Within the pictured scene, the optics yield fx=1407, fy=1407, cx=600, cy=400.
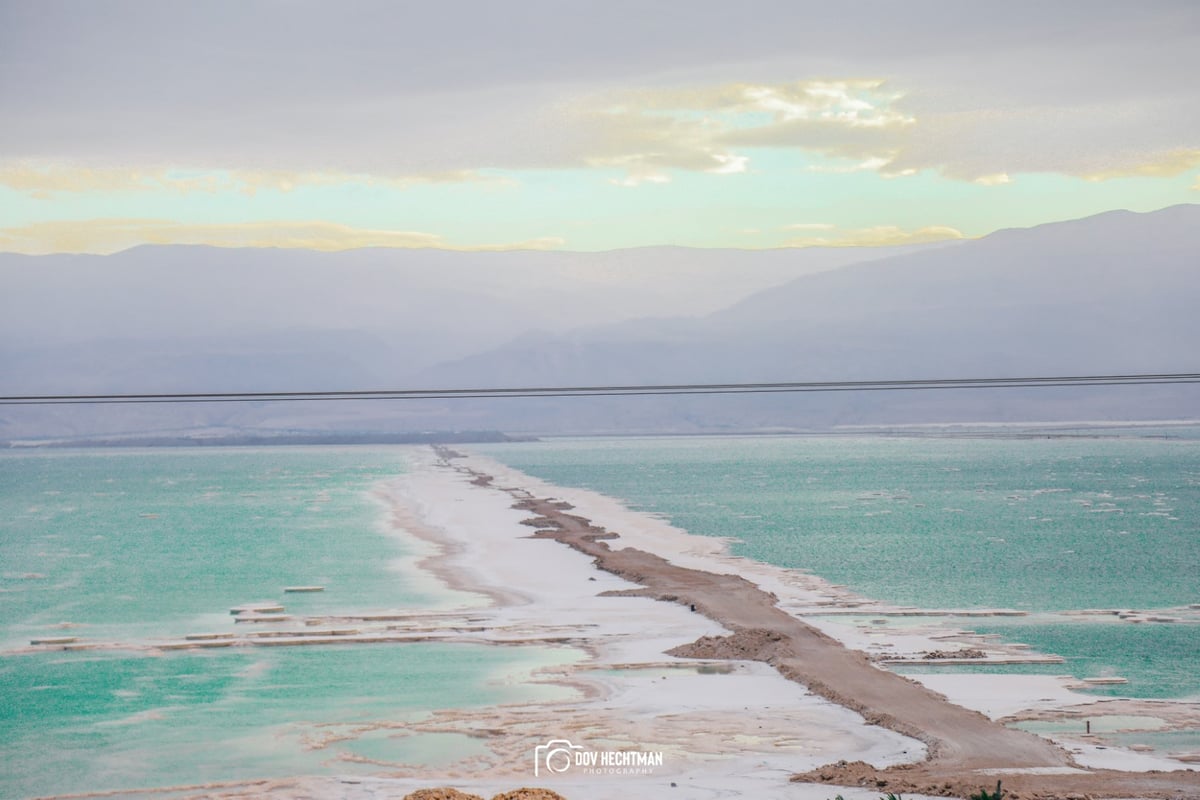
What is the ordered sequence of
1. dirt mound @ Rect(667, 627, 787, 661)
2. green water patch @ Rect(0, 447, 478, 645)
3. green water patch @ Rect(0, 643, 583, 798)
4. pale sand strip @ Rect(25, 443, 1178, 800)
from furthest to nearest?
green water patch @ Rect(0, 447, 478, 645) < dirt mound @ Rect(667, 627, 787, 661) < green water patch @ Rect(0, 643, 583, 798) < pale sand strip @ Rect(25, 443, 1178, 800)

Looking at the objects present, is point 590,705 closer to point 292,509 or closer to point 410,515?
point 410,515

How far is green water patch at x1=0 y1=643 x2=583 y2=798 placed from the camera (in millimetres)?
23266

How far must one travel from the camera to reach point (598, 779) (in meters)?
21.2

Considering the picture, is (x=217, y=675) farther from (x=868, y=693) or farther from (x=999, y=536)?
(x=999, y=536)

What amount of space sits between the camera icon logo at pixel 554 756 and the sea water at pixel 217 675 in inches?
51.7

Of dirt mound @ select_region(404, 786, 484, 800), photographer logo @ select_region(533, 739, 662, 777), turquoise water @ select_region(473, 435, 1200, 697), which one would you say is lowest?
turquoise water @ select_region(473, 435, 1200, 697)

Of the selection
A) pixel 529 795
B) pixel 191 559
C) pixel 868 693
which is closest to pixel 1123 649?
pixel 868 693

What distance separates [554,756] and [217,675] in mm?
12502

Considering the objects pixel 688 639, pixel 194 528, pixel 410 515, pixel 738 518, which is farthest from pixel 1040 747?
pixel 194 528

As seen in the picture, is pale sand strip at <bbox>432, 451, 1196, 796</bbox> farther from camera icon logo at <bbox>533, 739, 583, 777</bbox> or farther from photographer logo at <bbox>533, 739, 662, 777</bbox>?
camera icon logo at <bbox>533, 739, 583, 777</bbox>

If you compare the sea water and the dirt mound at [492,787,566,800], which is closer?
the dirt mound at [492,787,566,800]

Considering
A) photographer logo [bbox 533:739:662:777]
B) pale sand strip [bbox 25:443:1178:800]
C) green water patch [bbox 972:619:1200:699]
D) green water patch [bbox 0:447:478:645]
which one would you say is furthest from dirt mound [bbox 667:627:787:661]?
green water patch [bbox 0:447:478:645]

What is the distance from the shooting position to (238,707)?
2795 cm

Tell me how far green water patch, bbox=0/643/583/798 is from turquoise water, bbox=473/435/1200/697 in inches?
518
